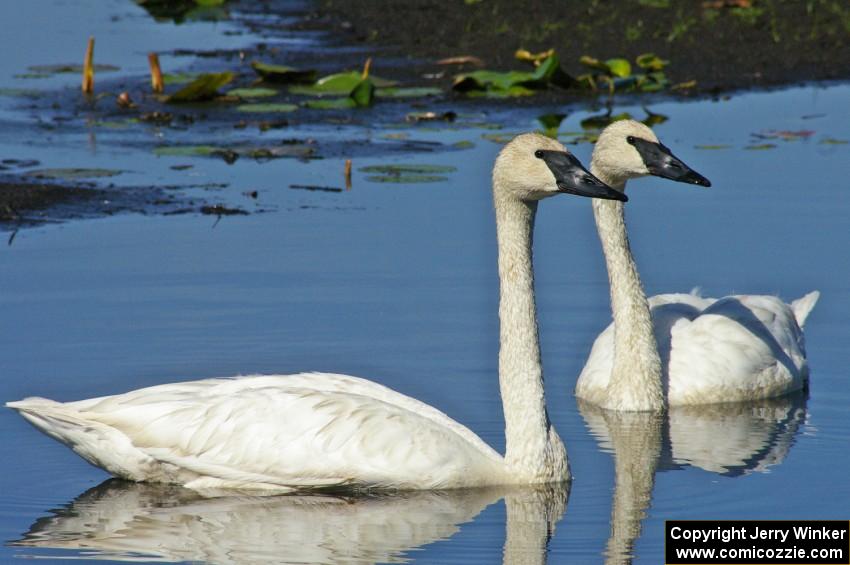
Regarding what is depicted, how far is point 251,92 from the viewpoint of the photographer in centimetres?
2005

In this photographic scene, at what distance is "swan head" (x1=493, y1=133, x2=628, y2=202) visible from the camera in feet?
27.3

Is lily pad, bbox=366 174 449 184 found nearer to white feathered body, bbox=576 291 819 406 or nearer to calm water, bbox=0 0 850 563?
calm water, bbox=0 0 850 563

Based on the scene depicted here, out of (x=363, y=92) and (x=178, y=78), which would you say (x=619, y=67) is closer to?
(x=363, y=92)

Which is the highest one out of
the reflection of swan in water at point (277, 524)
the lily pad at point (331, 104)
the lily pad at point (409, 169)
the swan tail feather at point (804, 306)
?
the lily pad at point (331, 104)

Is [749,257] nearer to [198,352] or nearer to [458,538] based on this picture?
[198,352]

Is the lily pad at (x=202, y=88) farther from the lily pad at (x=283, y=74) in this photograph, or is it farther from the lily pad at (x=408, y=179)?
→ the lily pad at (x=408, y=179)

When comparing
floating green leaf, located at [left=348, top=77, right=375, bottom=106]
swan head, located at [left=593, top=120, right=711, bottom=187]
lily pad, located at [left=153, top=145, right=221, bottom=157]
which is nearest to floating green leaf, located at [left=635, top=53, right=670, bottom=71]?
floating green leaf, located at [left=348, top=77, right=375, bottom=106]

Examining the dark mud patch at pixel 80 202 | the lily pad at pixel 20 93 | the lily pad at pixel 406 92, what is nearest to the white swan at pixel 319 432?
the dark mud patch at pixel 80 202

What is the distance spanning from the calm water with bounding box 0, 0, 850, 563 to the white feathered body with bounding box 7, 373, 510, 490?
14 centimetres

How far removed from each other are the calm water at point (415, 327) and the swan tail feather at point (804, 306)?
0.23 m

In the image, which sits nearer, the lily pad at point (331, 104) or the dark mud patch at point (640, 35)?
the lily pad at point (331, 104)

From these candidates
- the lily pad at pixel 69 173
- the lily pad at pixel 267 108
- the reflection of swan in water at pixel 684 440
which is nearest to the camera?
the reflection of swan in water at pixel 684 440

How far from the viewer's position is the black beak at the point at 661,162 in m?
9.84

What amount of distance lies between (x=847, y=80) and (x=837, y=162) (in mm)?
5368
